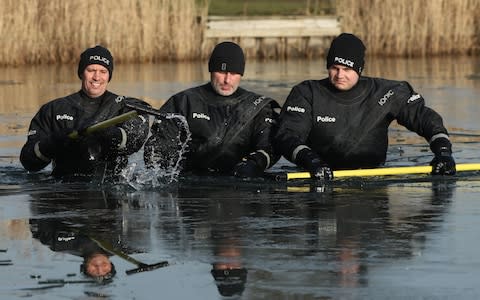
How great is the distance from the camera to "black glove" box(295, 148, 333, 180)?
12625 millimetres

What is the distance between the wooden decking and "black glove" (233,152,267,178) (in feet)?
66.0

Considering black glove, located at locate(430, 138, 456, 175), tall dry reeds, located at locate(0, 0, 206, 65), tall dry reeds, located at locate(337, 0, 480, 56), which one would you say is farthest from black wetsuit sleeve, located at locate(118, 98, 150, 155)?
tall dry reeds, located at locate(337, 0, 480, 56)

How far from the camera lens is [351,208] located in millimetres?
11438

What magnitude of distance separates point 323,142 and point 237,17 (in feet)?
70.8

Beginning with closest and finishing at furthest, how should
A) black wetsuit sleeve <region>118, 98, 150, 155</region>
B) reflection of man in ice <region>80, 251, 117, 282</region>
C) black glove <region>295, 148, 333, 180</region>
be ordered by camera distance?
reflection of man in ice <region>80, 251, 117, 282</region>, black glove <region>295, 148, 333, 180</region>, black wetsuit sleeve <region>118, 98, 150, 155</region>

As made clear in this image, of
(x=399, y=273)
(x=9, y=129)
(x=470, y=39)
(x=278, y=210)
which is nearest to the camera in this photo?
(x=399, y=273)

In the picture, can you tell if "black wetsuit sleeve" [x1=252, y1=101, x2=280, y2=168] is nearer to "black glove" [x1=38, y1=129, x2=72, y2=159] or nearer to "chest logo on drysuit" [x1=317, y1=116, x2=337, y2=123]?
"chest logo on drysuit" [x1=317, y1=116, x2=337, y2=123]

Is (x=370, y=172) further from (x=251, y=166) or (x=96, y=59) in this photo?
(x=96, y=59)

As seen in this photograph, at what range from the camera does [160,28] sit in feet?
104

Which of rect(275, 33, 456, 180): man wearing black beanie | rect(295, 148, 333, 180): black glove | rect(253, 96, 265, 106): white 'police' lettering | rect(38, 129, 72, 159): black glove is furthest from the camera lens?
rect(253, 96, 265, 106): white 'police' lettering

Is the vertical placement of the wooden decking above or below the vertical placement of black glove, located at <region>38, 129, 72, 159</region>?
above

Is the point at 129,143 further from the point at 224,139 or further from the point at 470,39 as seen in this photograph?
the point at 470,39

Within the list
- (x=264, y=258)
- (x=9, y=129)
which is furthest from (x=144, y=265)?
(x=9, y=129)

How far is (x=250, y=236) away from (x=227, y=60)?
3.73 meters
